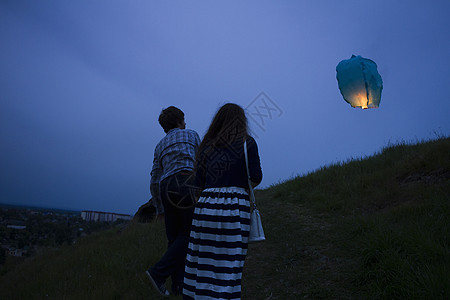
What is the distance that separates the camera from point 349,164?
7.54 m

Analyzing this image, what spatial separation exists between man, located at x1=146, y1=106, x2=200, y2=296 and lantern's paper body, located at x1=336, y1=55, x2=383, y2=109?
268cm

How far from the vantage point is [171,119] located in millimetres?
3330

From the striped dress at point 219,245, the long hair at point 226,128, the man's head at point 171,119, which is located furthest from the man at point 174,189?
the striped dress at point 219,245

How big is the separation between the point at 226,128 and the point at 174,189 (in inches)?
38.4

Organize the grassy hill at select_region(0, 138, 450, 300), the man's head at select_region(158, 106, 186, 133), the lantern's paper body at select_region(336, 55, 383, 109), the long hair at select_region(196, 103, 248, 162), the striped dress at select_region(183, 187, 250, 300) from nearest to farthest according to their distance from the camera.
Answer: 1. the striped dress at select_region(183, 187, 250, 300)
2. the long hair at select_region(196, 103, 248, 162)
3. the grassy hill at select_region(0, 138, 450, 300)
4. the man's head at select_region(158, 106, 186, 133)
5. the lantern's paper body at select_region(336, 55, 383, 109)

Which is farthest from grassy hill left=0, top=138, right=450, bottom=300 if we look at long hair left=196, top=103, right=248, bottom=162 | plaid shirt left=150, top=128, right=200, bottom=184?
long hair left=196, top=103, right=248, bottom=162

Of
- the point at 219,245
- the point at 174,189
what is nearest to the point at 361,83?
the point at 174,189

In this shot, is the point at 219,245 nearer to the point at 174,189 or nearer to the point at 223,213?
the point at 223,213

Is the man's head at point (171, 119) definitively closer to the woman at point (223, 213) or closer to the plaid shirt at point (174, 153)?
the plaid shirt at point (174, 153)

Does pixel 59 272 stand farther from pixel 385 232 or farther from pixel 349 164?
pixel 349 164

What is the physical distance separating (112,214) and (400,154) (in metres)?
14.1

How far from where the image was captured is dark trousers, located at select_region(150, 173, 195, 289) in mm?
2896

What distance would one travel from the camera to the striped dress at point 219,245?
2.05 metres

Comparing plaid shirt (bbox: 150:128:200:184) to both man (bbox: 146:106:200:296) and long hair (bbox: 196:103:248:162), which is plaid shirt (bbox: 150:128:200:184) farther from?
long hair (bbox: 196:103:248:162)
